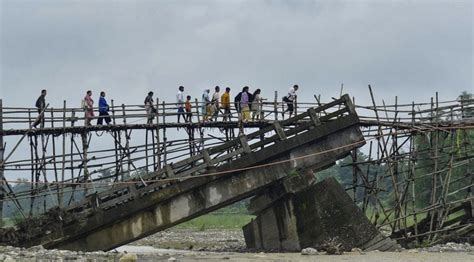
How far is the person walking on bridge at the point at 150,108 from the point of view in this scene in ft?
87.5

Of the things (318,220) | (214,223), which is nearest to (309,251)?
(318,220)

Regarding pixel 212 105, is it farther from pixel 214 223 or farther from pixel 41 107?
pixel 214 223

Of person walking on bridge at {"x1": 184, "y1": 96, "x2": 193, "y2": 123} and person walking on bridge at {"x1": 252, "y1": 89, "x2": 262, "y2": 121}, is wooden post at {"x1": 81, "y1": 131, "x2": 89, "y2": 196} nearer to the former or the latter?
person walking on bridge at {"x1": 184, "y1": 96, "x2": 193, "y2": 123}

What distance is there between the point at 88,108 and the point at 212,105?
16.4 feet

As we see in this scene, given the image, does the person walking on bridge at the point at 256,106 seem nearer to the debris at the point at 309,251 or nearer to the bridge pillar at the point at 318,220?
the bridge pillar at the point at 318,220

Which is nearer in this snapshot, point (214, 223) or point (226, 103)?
point (226, 103)

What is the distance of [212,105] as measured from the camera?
1125 inches

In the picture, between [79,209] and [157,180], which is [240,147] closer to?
[157,180]

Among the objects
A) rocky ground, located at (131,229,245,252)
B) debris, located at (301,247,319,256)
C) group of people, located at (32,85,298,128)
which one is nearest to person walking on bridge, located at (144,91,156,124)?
group of people, located at (32,85,298,128)

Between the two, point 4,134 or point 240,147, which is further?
point 4,134

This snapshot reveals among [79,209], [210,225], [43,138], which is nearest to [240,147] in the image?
[79,209]

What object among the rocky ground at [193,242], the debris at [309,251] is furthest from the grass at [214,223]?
the debris at [309,251]

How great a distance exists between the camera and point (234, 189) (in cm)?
2380

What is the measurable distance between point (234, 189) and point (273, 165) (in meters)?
1.53
